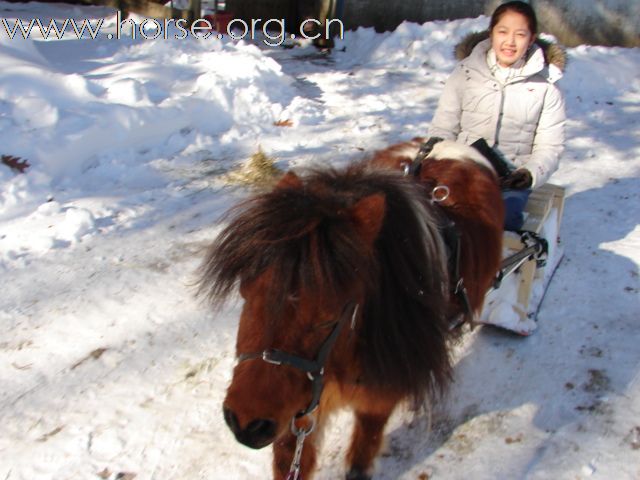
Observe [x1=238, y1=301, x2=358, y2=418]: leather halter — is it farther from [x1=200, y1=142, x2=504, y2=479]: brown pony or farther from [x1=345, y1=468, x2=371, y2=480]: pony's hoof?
[x1=345, y1=468, x2=371, y2=480]: pony's hoof

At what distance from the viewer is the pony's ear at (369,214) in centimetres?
168

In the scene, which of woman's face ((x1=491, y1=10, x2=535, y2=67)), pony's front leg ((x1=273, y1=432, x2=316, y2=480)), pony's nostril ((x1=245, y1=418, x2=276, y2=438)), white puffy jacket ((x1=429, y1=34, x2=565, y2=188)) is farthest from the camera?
white puffy jacket ((x1=429, y1=34, x2=565, y2=188))

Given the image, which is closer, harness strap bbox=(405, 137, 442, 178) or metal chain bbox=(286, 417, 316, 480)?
metal chain bbox=(286, 417, 316, 480)

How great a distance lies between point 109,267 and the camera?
3760 mm

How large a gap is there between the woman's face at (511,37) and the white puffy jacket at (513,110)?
12 cm

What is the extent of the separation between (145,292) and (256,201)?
1973mm

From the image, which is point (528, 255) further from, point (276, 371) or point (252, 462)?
point (276, 371)

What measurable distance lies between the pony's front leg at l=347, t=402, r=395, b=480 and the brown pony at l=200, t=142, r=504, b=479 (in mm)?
57

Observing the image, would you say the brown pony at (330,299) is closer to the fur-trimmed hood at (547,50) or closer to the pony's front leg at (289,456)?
the pony's front leg at (289,456)

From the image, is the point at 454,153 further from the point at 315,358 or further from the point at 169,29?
the point at 169,29

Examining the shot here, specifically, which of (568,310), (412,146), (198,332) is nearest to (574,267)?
(568,310)

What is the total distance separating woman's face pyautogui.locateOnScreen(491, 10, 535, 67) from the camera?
3161 mm

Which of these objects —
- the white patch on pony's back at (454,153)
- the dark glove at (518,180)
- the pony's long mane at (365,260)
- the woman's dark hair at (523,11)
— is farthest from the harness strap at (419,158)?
the woman's dark hair at (523,11)

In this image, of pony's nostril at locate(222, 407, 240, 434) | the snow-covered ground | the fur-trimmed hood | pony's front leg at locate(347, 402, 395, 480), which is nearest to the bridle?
pony's nostril at locate(222, 407, 240, 434)
